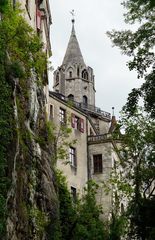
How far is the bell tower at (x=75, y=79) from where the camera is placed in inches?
3081

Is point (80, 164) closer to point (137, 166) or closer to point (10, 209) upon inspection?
point (137, 166)

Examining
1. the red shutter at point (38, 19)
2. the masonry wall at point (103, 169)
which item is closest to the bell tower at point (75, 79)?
the masonry wall at point (103, 169)

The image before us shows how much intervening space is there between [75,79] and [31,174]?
56.7m

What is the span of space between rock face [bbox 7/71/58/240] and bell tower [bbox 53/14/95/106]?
47.9 meters

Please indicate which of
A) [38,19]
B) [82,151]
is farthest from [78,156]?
[38,19]

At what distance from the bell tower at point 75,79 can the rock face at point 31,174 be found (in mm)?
47906

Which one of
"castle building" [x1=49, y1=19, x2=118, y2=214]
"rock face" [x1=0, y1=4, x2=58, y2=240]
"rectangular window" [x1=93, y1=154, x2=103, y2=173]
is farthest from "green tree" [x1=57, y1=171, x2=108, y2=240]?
"rectangular window" [x1=93, y1=154, x2=103, y2=173]

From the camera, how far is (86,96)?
7838 centimetres

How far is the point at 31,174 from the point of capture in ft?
78.7

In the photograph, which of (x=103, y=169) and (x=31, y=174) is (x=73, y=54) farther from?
(x=31, y=174)

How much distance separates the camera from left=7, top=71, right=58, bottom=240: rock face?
69.5 ft

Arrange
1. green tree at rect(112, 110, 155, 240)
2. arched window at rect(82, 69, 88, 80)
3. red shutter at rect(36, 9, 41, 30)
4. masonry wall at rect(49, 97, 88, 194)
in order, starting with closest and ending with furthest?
green tree at rect(112, 110, 155, 240), red shutter at rect(36, 9, 41, 30), masonry wall at rect(49, 97, 88, 194), arched window at rect(82, 69, 88, 80)

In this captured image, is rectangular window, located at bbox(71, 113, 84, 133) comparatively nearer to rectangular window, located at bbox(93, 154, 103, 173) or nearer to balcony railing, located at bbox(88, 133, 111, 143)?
balcony railing, located at bbox(88, 133, 111, 143)

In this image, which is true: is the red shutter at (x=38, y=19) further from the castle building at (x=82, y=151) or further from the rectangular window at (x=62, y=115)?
the rectangular window at (x=62, y=115)
